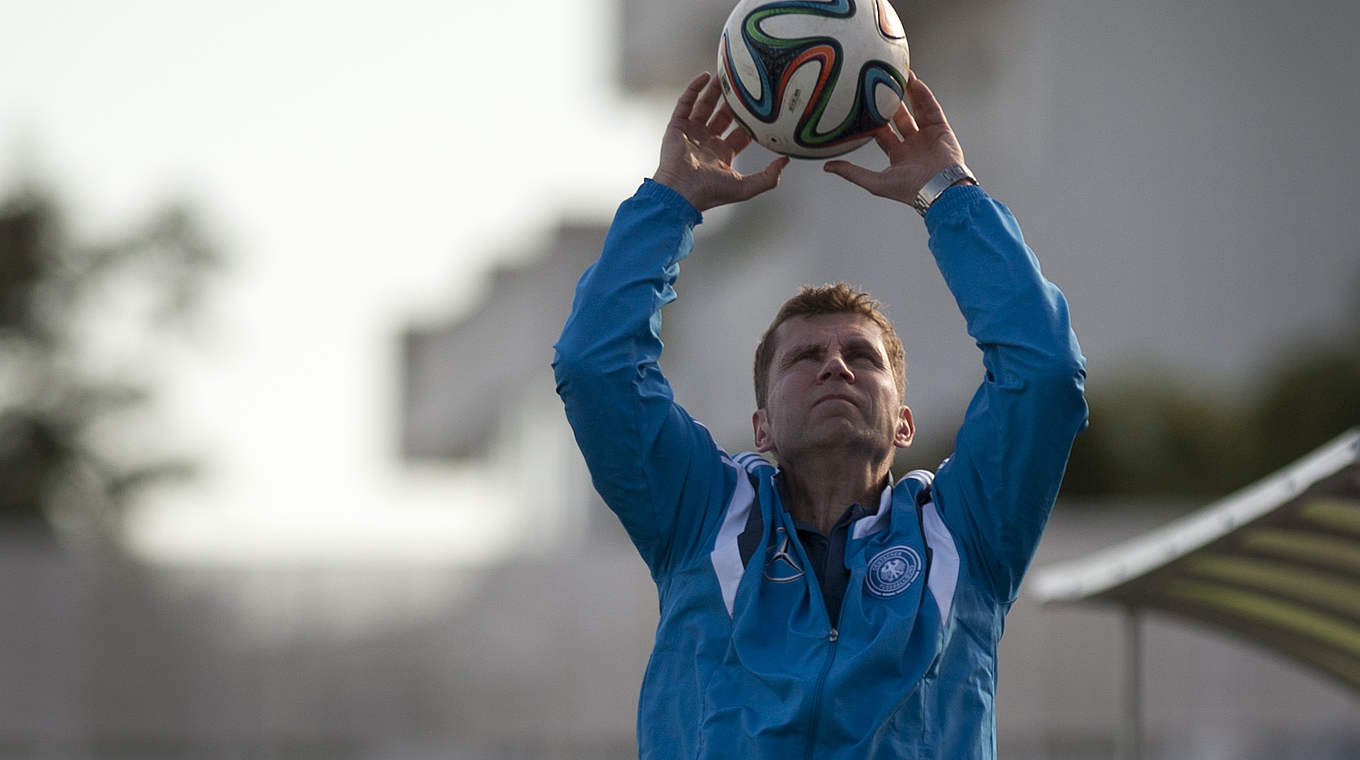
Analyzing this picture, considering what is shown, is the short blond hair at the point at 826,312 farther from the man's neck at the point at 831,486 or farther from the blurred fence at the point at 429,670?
the blurred fence at the point at 429,670

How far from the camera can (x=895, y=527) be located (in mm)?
4066

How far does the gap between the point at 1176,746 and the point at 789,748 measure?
11715 mm

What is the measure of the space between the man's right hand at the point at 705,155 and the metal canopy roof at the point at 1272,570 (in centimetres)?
150

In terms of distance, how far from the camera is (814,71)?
4.51 metres

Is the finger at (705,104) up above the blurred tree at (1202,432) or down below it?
below

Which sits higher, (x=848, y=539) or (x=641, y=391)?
(x=641, y=391)

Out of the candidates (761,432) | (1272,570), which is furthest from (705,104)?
(1272,570)

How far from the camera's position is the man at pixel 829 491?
12.5 ft

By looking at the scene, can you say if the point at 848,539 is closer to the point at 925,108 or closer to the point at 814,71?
the point at 925,108

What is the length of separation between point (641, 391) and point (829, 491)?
0.50 m

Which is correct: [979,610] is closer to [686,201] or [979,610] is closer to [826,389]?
[826,389]

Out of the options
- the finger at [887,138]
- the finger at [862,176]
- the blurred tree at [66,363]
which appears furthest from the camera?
the blurred tree at [66,363]

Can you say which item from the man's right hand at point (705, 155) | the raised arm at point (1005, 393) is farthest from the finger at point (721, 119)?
the raised arm at point (1005, 393)

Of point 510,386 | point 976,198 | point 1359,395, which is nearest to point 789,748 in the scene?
point 976,198
